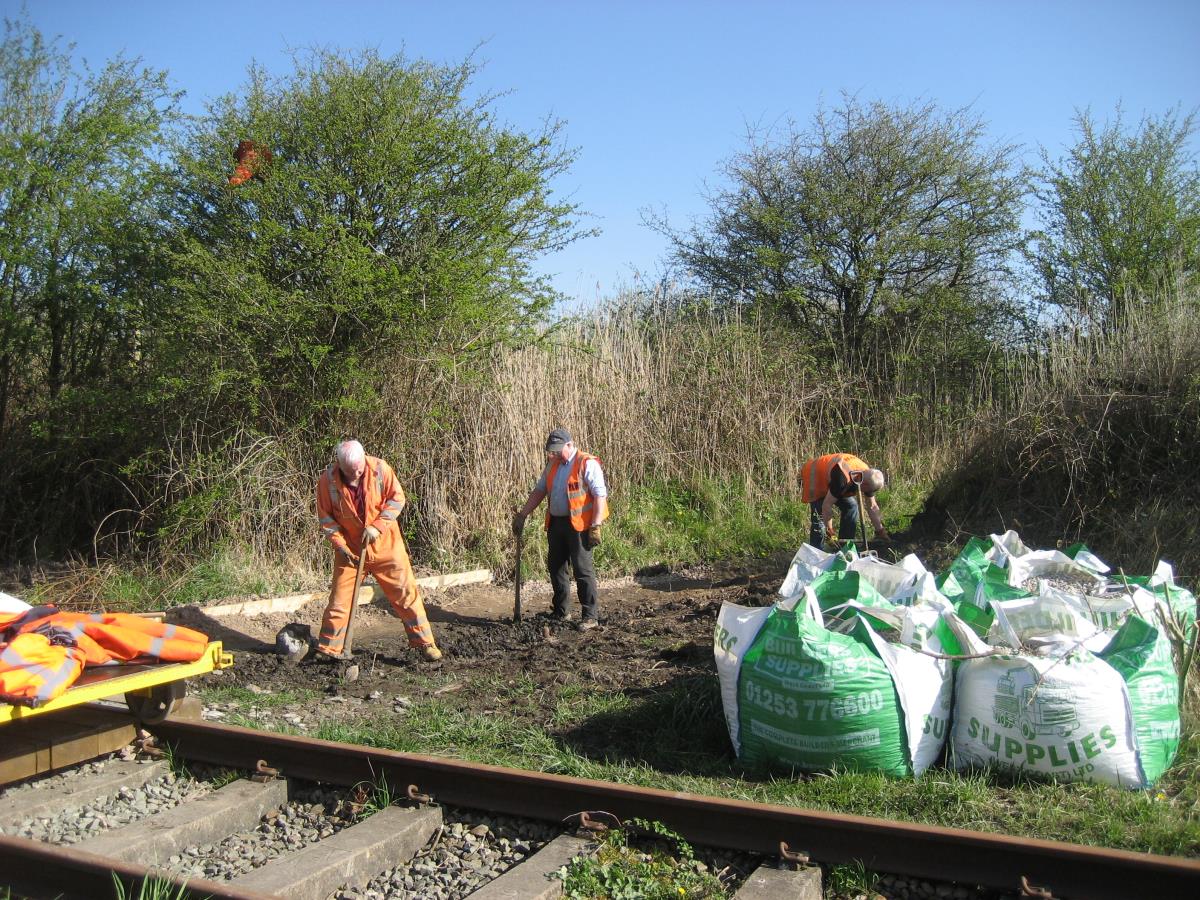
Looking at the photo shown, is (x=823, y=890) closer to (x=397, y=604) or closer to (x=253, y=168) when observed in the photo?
(x=397, y=604)

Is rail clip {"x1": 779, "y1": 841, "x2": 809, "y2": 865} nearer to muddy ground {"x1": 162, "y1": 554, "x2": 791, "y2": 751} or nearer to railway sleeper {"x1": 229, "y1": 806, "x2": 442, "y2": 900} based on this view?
railway sleeper {"x1": 229, "y1": 806, "x2": 442, "y2": 900}

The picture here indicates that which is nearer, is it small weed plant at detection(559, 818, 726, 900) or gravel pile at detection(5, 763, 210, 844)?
small weed plant at detection(559, 818, 726, 900)

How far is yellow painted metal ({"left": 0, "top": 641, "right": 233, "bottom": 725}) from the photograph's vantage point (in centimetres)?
416

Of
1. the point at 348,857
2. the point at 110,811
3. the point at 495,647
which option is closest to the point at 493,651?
the point at 495,647

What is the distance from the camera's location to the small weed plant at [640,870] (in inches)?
138

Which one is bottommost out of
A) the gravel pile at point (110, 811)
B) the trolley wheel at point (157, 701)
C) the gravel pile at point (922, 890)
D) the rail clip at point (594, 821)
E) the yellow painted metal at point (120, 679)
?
the gravel pile at point (922, 890)

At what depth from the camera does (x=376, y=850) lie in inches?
150

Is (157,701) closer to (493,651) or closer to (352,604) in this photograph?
(352,604)

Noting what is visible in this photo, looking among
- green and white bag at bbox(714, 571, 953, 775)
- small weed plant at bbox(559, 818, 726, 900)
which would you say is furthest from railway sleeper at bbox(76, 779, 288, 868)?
green and white bag at bbox(714, 571, 953, 775)

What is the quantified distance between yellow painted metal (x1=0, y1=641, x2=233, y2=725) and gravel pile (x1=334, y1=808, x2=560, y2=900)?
1615 millimetres

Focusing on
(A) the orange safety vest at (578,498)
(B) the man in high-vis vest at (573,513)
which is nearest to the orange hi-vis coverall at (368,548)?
(B) the man in high-vis vest at (573,513)

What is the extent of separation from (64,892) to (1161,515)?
852 cm

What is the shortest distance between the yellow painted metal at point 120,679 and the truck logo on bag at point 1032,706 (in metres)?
3.90

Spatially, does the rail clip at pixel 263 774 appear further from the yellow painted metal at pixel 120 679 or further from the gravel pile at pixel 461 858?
the gravel pile at pixel 461 858
